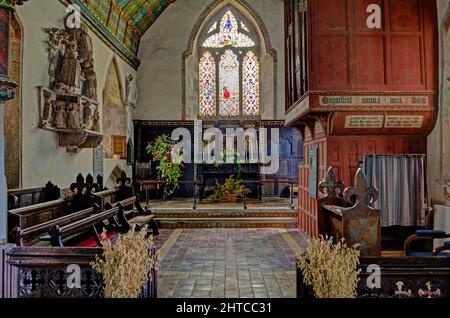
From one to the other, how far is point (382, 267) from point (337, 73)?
4575mm

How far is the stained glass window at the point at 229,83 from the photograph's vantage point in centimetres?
1462

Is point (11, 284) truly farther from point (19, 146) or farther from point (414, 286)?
point (19, 146)

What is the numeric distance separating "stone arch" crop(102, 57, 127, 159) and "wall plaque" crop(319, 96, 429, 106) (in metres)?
Result: 6.75

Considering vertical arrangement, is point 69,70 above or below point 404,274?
above

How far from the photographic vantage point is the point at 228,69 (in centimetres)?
1470

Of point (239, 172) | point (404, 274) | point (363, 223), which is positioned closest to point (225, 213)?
point (239, 172)

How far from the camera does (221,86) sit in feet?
48.2

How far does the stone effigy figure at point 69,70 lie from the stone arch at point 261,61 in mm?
6536

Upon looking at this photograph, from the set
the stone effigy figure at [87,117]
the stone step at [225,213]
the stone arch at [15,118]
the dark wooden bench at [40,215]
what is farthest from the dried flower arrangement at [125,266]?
the stone step at [225,213]

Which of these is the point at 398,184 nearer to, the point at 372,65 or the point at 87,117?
the point at 372,65

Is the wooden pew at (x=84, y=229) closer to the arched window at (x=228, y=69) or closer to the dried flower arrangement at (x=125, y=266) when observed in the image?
the dried flower arrangement at (x=125, y=266)

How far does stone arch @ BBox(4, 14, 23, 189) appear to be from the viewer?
6371 mm

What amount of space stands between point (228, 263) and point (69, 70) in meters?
4.72

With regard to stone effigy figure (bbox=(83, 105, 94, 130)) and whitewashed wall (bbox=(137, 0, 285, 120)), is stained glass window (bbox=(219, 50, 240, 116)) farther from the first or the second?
stone effigy figure (bbox=(83, 105, 94, 130))
